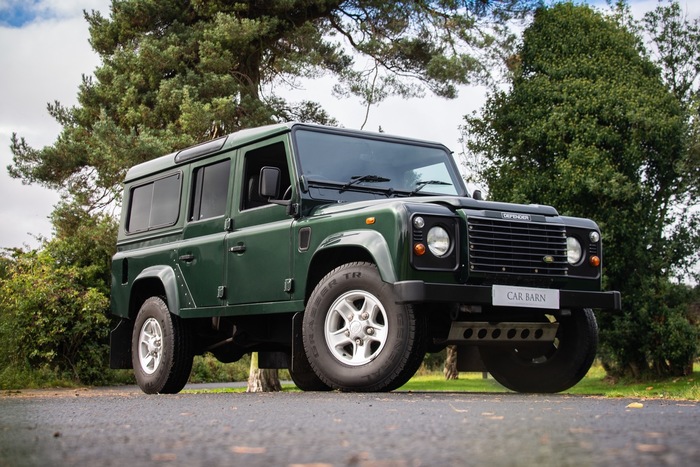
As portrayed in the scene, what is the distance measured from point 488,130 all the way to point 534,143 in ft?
5.12

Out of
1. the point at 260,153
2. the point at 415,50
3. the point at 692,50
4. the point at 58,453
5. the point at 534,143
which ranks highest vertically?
the point at 692,50

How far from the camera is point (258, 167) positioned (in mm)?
9008

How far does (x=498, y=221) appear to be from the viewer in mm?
7445

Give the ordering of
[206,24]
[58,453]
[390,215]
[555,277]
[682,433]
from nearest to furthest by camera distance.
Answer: [58,453] < [682,433] < [390,215] < [555,277] < [206,24]

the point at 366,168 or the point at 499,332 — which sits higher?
the point at 366,168

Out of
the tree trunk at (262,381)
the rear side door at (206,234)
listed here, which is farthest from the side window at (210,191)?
the tree trunk at (262,381)

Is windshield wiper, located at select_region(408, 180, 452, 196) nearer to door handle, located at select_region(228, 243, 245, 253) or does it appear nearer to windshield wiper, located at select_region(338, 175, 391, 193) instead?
windshield wiper, located at select_region(338, 175, 391, 193)

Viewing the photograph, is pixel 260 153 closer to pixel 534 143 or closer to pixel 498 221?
pixel 498 221

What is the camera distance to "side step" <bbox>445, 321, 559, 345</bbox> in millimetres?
7297

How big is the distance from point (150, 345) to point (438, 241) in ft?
14.1

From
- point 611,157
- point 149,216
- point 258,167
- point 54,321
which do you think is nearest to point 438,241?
point 258,167

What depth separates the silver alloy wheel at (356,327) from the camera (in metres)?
7.12

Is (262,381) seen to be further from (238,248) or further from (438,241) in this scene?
(438,241)

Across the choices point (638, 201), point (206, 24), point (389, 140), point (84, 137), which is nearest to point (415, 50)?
point (206, 24)
